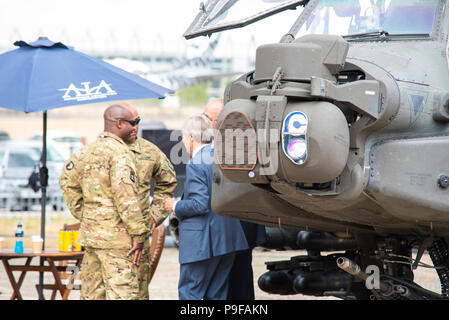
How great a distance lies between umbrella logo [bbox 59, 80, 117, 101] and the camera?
6.82m

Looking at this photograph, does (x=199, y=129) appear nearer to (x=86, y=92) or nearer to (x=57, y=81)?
(x=86, y=92)

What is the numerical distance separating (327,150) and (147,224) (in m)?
2.29

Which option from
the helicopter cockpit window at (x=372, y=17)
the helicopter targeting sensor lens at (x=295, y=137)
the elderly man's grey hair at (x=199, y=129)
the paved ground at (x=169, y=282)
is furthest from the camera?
the paved ground at (x=169, y=282)

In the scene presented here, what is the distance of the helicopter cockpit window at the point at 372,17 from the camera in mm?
5609

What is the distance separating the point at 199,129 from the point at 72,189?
113 cm

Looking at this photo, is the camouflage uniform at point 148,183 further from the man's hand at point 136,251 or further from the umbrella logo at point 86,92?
the umbrella logo at point 86,92

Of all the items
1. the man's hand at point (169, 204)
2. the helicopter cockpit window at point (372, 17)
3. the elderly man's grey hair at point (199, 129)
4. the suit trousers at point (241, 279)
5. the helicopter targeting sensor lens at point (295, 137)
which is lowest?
the suit trousers at point (241, 279)

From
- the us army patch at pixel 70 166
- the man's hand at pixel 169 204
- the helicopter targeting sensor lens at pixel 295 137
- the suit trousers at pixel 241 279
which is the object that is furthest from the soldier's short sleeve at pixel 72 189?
the helicopter targeting sensor lens at pixel 295 137

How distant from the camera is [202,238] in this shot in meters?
6.29

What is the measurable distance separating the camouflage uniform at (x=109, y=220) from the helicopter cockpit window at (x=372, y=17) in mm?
1744

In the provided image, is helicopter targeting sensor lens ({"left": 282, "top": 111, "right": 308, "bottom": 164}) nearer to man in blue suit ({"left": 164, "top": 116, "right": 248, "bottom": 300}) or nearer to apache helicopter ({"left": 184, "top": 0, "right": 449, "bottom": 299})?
apache helicopter ({"left": 184, "top": 0, "right": 449, "bottom": 299})

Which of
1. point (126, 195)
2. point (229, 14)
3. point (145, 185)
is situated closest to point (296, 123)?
point (229, 14)

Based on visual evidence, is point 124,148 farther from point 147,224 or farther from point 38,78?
point 38,78

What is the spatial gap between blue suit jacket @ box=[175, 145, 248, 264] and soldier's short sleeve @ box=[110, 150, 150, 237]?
1.19ft
